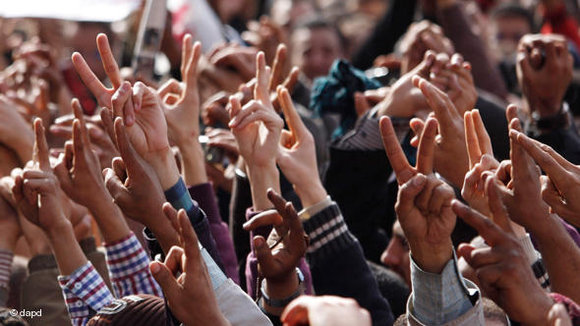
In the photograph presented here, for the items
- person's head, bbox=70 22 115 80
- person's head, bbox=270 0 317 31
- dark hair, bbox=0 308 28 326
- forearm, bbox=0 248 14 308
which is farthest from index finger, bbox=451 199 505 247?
person's head, bbox=270 0 317 31

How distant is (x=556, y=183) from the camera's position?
240 centimetres

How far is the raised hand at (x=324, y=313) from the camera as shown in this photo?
1799 millimetres

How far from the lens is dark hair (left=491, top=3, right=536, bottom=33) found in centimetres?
691

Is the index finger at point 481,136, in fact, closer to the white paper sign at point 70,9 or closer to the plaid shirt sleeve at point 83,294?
the plaid shirt sleeve at point 83,294

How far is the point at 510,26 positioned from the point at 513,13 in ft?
0.27

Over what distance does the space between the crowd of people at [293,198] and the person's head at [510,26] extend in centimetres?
204

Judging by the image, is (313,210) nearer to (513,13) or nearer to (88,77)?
(88,77)

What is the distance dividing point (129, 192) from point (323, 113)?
5.59ft

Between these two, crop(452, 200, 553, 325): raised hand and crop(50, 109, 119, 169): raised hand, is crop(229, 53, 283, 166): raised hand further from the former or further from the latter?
crop(452, 200, 553, 325): raised hand

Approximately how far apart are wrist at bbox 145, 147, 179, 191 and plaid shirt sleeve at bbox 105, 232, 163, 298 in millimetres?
309

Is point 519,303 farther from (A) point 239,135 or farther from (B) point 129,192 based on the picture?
(A) point 239,135

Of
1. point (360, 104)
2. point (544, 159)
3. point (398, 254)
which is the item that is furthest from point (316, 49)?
point (544, 159)

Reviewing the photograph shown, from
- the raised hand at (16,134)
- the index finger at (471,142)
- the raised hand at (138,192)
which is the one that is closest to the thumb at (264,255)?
the raised hand at (138,192)

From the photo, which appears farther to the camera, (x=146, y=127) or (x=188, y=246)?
(x=146, y=127)
